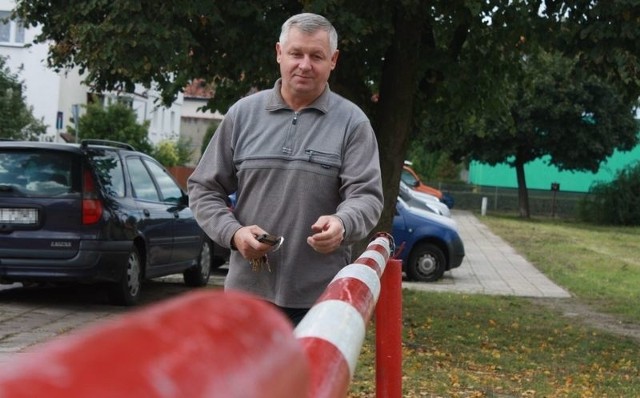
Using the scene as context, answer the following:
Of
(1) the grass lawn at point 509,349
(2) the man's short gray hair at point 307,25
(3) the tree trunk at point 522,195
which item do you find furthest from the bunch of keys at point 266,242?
(3) the tree trunk at point 522,195

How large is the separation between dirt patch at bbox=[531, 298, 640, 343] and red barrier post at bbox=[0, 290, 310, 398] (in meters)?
11.6

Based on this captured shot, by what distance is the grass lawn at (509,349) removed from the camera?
7.95 metres

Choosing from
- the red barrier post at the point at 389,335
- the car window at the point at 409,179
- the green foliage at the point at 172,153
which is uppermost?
the green foliage at the point at 172,153

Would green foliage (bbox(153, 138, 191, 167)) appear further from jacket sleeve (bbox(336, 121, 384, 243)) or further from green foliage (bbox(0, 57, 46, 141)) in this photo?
jacket sleeve (bbox(336, 121, 384, 243))

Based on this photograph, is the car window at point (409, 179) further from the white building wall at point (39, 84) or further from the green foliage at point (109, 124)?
the white building wall at point (39, 84)

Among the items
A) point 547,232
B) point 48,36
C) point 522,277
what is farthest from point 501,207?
point 48,36

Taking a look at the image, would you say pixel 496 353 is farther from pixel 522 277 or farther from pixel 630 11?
pixel 522 277

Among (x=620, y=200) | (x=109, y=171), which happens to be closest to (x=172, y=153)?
(x=620, y=200)

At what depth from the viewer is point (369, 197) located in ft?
12.2

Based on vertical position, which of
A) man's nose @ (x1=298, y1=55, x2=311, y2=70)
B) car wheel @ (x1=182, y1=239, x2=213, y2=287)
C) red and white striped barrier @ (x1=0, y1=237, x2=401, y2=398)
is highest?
man's nose @ (x1=298, y1=55, x2=311, y2=70)

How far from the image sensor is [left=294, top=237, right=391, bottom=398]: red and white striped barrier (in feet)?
4.84

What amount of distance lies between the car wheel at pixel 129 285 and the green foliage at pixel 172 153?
32.3 meters

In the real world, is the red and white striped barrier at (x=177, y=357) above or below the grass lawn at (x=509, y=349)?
above

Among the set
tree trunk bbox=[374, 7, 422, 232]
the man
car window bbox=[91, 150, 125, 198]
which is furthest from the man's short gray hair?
car window bbox=[91, 150, 125, 198]
